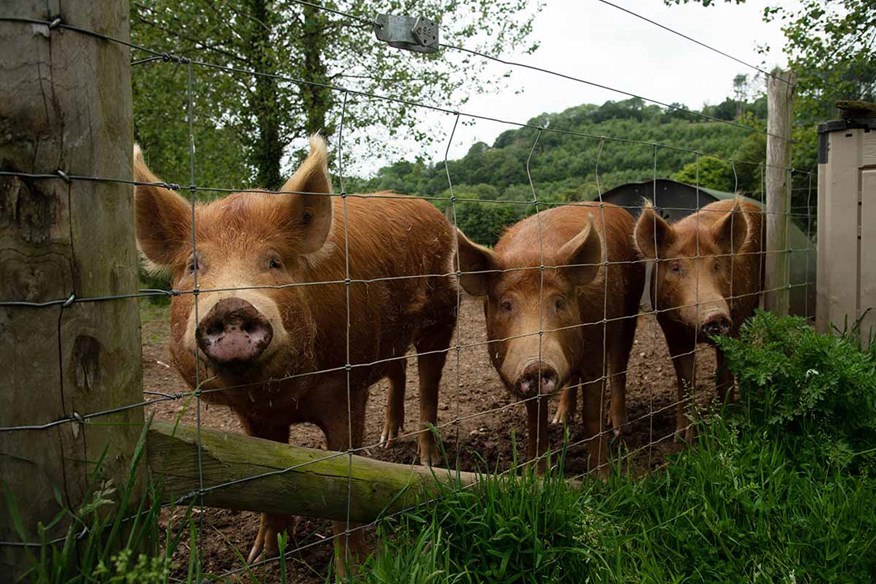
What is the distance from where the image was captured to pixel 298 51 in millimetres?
9570

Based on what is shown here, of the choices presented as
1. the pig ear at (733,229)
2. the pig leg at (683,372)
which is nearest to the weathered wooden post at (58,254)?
the pig leg at (683,372)

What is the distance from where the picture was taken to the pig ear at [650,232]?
4645 mm

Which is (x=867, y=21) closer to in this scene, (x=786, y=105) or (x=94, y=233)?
(x=786, y=105)

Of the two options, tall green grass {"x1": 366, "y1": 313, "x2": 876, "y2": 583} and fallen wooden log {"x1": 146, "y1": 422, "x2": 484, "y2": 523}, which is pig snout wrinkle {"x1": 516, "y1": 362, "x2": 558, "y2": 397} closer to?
tall green grass {"x1": 366, "y1": 313, "x2": 876, "y2": 583}

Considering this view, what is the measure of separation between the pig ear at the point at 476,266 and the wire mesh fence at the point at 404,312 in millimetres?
12

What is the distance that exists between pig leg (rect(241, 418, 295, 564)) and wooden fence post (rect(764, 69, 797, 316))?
3695 millimetres

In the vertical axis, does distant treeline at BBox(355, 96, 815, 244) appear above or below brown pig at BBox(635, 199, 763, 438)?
above

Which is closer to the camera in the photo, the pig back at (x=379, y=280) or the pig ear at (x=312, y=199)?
the pig ear at (x=312, y=199)

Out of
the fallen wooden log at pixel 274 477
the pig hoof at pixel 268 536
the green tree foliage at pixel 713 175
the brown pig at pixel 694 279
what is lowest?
the pig hoof at pixel 268 536

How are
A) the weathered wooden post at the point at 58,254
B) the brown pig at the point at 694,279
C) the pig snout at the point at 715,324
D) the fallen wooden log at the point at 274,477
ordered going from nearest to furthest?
the weathered wooden post at the point at 58,254 → the fallen wooden log at the point at 274,477 → the pig snout at the point at 715,324 → the brown pig at the point at 694,279

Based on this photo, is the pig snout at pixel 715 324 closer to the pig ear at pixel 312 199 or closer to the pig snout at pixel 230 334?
the pig ear at pixel 312 199

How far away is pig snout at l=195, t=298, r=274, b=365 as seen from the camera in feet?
7.09

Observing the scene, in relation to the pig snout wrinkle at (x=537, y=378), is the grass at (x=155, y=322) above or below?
below

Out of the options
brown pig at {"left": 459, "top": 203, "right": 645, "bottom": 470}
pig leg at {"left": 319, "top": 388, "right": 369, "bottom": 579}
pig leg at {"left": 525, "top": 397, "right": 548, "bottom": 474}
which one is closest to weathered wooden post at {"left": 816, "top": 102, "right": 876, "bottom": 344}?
brown pig at {"left": 459, "top": 203, "right": 645, "bottom": 470}
